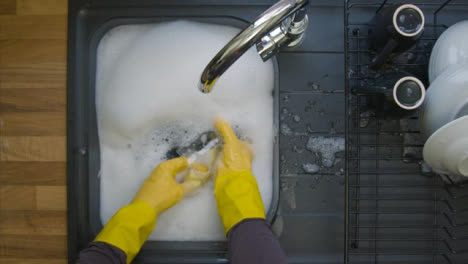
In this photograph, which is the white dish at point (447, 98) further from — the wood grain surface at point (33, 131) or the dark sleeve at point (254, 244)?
the wood grain surface at point (33, 131)

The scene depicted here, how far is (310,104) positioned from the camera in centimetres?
61

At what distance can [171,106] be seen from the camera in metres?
0.62

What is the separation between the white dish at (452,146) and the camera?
46cm

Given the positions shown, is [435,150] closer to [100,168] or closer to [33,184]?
[100,168]

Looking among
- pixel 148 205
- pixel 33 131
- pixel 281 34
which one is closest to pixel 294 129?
pixel 281 34

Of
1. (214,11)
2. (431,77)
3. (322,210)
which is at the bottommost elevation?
(322,210)

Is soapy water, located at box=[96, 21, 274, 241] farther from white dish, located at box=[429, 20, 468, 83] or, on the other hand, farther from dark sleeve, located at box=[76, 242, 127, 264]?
white dish, located at box=[429, 20, 468, 83]

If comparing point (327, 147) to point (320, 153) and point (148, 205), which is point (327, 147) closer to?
point (320, 153)

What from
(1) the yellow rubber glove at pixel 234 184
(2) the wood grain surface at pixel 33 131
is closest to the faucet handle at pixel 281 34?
(1) the yellow rubber glove at pixel 234 184

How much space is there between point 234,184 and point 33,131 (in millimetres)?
405

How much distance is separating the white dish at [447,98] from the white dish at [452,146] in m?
0.04

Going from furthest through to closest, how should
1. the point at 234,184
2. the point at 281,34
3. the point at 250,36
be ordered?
the point at 234,184, the point at 281,34, the point at 250,36

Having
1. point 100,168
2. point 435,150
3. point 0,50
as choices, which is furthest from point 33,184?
point 435,150

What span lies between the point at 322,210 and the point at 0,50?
0.69 metres
